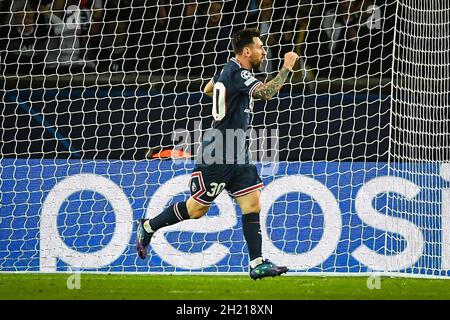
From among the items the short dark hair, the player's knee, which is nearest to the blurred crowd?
the short dark hair

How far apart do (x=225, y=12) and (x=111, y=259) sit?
303 cm

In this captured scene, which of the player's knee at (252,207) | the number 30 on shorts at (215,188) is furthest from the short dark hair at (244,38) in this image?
the player's knee at (252,207)

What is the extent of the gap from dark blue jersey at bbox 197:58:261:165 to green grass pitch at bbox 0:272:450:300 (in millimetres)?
1152

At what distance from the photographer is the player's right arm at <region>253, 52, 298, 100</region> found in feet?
26.1

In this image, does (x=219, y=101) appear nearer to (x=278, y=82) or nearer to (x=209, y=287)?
(x=278, y=82)

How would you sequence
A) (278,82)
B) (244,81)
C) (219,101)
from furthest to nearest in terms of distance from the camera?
(219,101) → (244,81) → (278,82)

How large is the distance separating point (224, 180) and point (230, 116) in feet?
1.74

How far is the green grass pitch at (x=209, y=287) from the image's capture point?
27.6 ft

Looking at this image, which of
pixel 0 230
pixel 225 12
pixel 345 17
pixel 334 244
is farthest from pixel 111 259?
pixel 345 17

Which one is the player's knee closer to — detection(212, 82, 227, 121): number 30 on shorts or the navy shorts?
the navy shorts

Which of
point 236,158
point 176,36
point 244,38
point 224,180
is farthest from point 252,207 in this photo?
point 176,36

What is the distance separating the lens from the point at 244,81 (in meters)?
8.20

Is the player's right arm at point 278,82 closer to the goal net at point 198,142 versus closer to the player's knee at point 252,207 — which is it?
the player's knee at point 252,207

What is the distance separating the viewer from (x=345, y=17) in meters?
11.2
